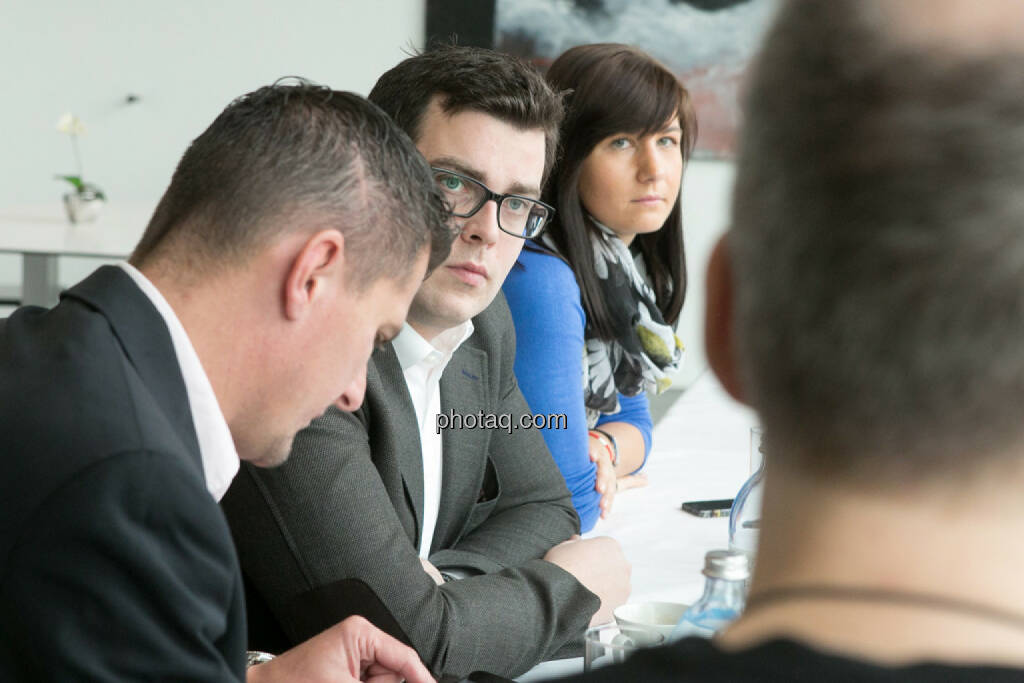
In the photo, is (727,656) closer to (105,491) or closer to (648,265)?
(105,491)

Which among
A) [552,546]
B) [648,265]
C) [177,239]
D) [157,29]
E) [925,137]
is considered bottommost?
[552,546]

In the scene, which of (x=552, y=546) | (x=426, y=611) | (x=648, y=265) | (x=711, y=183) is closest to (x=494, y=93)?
(x=552, y=546)

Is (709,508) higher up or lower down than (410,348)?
lower down

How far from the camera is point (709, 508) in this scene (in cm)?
192

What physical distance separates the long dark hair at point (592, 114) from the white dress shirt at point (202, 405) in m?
1.34

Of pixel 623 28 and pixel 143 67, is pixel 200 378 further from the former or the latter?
pixel 143 67

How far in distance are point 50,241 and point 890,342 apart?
4.15 metres

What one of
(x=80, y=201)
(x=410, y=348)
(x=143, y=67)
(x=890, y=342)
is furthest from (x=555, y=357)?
(x=143, y=67)

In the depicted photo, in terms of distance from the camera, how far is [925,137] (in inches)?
15.4

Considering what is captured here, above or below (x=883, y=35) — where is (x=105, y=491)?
below

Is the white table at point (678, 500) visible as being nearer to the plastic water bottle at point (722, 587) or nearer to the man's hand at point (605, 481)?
the man's hand at point (605, 481)

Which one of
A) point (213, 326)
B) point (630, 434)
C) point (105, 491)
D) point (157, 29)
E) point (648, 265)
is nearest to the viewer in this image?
point (105, 491)

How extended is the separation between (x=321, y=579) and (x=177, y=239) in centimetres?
47

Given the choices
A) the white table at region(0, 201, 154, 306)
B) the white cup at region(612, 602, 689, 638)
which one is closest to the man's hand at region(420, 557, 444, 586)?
the white cup at region(612, 602, 689, 638)
